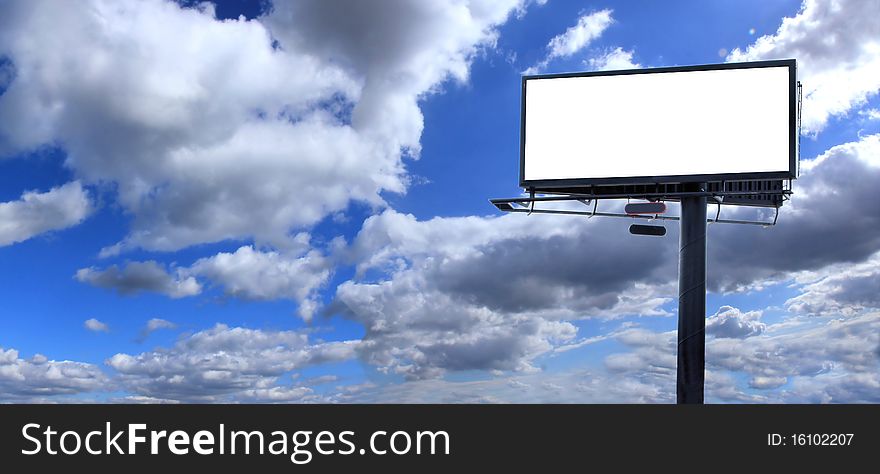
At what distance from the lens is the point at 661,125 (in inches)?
848

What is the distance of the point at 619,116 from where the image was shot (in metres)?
21.9

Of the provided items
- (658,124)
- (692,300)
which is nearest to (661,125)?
(658,124)

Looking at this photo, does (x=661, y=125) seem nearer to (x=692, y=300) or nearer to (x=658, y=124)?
(x=658, y=124)

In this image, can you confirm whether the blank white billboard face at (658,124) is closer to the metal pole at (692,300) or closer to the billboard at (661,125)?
the billboard at (661,125)

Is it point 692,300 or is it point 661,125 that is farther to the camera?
point 661,125

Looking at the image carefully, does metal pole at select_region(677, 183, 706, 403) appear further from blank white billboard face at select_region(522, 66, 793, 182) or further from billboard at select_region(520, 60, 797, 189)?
blank white billboard face at select_region(522, 66, 793, 182)

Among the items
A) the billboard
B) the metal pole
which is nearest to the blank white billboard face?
the billboard

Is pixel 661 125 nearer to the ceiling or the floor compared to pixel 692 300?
nearer to the ceiling

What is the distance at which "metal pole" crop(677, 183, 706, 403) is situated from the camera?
20734 millimetres

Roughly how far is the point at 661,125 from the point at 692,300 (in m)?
4.72

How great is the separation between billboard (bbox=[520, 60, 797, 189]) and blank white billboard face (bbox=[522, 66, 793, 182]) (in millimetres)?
26

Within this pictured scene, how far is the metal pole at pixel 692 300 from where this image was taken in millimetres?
20734

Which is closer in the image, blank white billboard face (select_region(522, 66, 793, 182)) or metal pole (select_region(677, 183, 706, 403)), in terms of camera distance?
metal pole (select_region(677, 183, 706, 403))
